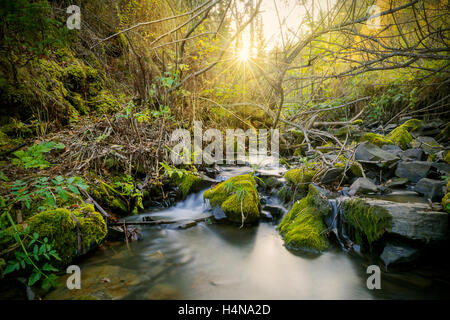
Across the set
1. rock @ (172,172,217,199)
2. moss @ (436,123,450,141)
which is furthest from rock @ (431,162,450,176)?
rock @ (172,172,217,199)

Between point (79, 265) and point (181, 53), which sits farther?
point (181, 53)

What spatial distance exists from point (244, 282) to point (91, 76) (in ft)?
18.8

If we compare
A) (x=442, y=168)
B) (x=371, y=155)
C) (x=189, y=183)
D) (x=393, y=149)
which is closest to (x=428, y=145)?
(x=393, y=149)

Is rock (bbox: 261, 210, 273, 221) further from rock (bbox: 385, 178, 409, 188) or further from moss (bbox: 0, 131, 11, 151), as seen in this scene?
moss (bbox: 0, 131, 11, 151)

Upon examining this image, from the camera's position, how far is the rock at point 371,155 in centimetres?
405

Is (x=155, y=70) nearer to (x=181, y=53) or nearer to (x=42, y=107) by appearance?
(x=181, y=53)

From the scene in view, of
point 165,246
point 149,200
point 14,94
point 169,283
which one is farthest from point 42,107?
point 169,283

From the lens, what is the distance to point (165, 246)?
2887 millimetres

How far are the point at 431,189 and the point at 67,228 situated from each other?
15.8ft

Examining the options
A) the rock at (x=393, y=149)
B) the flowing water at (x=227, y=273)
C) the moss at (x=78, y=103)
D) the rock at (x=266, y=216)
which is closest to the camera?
the flowing water at (x=227, y=273)

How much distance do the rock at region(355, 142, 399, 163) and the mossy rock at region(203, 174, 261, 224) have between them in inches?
97.4

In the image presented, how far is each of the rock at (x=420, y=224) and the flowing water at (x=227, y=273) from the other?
16.7 inches

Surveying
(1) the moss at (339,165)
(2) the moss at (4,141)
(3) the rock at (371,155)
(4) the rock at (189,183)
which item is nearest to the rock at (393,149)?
(3) the rock at (371,155)

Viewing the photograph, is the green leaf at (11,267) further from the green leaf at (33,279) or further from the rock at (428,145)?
the rock at (428,145)
